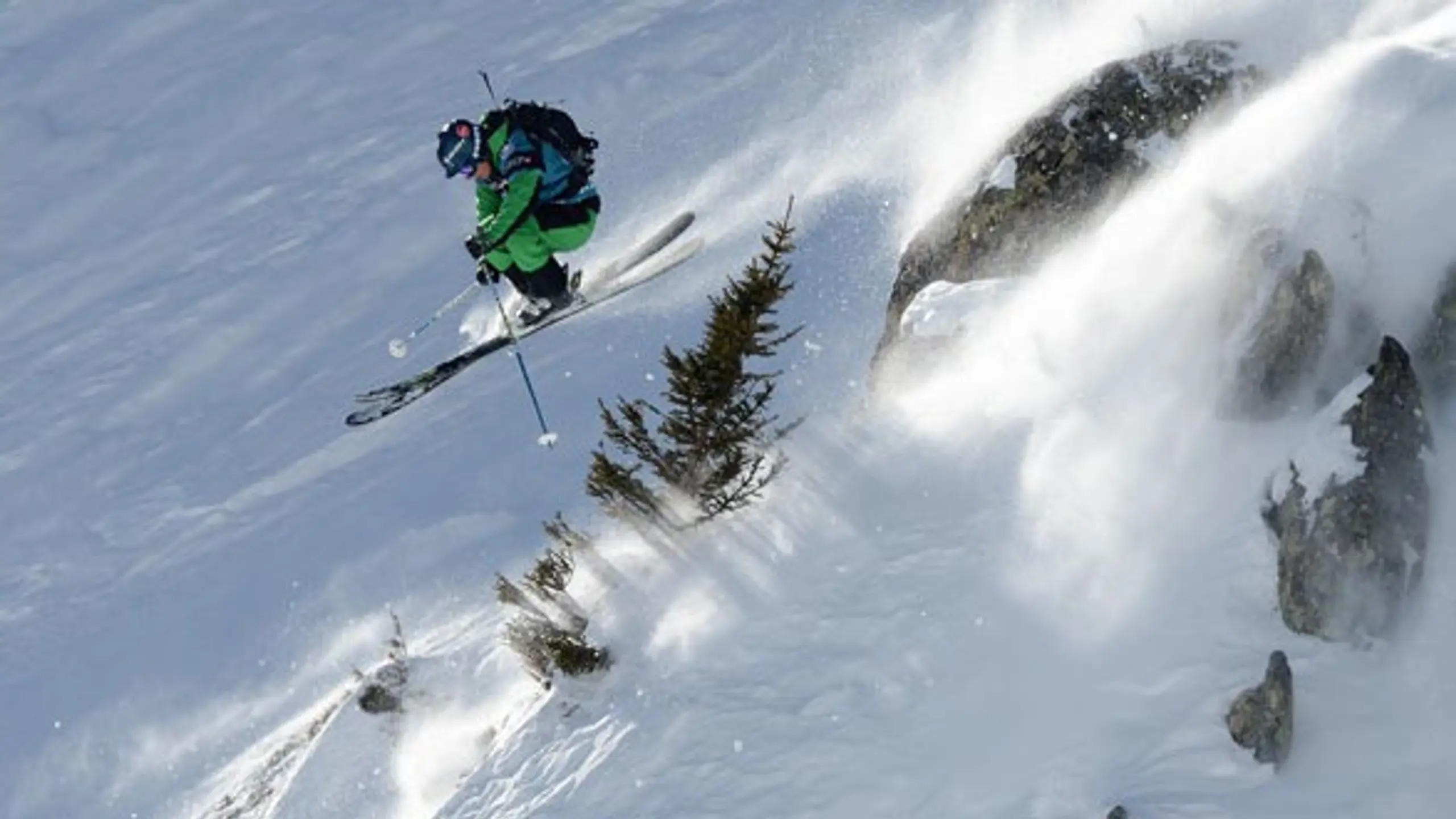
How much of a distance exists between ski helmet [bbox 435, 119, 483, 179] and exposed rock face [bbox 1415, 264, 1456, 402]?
7.47 meters

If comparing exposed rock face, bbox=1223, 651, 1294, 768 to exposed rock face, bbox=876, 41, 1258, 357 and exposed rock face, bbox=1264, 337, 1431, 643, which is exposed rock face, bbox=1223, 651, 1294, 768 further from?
exposed rock face, bbox=876, 41, 1258, 357

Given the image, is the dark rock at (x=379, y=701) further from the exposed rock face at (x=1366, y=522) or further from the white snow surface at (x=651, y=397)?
the exposed rock face at (x=1366, y=522)

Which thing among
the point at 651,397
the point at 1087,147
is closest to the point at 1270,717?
the point at 1087,147

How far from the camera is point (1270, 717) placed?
7.68 m

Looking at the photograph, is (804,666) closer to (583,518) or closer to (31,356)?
(583,518)

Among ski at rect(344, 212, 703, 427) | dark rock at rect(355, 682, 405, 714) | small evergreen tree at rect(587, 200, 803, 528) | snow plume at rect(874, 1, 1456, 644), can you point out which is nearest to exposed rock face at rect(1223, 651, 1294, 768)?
snow plume at rect(874, 1, 1456, 644)

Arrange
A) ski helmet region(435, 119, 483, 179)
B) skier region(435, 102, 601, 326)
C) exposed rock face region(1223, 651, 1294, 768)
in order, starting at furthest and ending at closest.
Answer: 1. skier region(435, 102, 601, 326)
2. ski helmet region(435, 119, 483, 179)
3. exposed rock face region(1223, 651, 1294, 768)

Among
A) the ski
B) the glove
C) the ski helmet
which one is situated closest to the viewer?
the ski helmet

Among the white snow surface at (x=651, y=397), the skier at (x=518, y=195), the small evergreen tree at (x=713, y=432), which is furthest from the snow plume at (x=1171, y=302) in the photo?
the skier at (x=518, y=195)

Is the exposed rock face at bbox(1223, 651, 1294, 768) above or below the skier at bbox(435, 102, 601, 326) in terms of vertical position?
below

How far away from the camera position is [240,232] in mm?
25969

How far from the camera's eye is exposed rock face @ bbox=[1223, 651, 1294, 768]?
767cm

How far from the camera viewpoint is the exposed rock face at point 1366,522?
8148 millimetres

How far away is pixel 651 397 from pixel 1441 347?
38.0 feet
